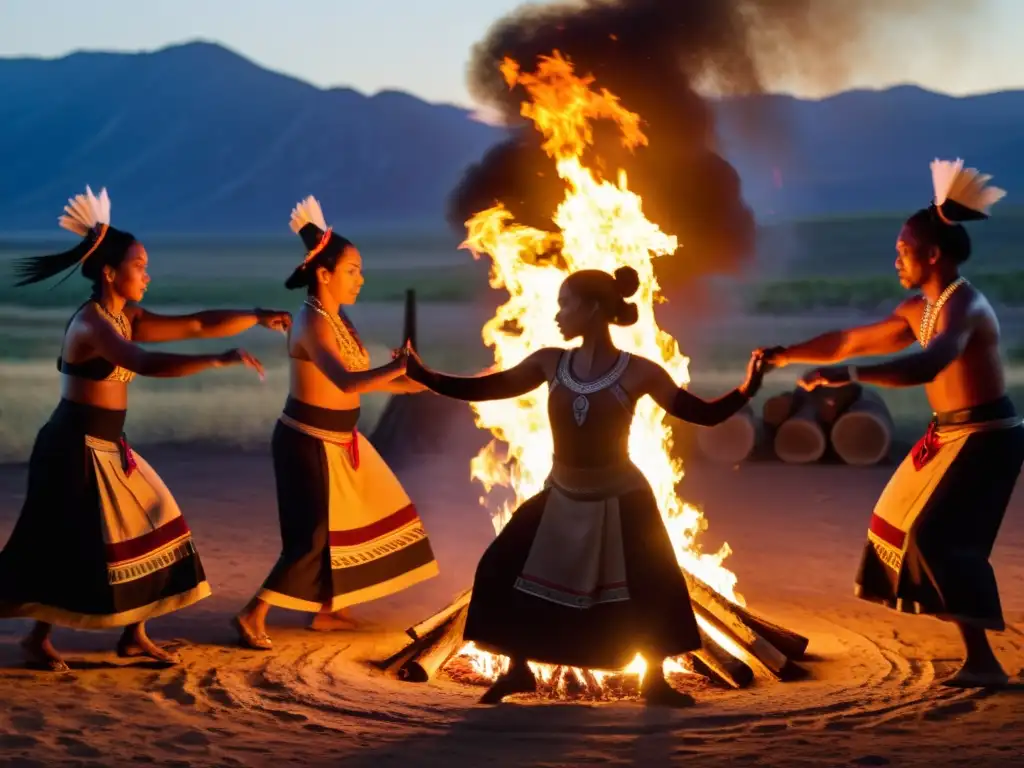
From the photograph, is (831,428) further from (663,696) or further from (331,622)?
(663,696)

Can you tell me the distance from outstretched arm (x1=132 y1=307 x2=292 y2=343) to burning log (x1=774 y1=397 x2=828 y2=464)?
25.2ft

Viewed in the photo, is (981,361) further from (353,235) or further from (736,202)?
(353,235)

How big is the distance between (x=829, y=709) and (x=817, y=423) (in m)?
8.42

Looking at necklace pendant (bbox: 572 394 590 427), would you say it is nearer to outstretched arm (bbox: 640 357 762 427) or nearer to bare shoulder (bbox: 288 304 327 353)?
outstretched arm (bbox: 640 357 762 427)

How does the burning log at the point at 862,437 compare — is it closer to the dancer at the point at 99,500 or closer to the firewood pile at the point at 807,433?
the firewood pile at the point at 807,433

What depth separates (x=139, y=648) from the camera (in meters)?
6.88

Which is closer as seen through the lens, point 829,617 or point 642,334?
point 642,334

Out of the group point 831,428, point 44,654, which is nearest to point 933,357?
point 44,654

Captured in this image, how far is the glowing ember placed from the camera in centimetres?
707

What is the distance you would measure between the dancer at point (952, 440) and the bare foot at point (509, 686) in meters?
1.44

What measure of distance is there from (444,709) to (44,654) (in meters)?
1.76

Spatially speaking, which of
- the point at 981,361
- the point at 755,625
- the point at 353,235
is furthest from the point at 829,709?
the point at 353,235

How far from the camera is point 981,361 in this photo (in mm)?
6348

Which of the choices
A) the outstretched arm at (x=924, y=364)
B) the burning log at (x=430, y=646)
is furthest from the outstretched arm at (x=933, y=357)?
the burning log at (x=430, y=646)
